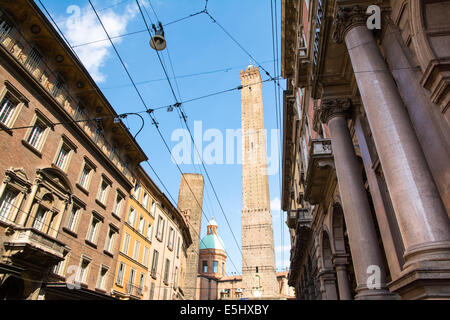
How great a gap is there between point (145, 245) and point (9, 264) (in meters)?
13.5

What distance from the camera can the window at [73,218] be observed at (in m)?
16.8

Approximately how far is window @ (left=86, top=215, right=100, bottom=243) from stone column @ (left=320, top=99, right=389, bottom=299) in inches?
636

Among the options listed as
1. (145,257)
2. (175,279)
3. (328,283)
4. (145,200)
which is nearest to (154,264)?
(145,257)

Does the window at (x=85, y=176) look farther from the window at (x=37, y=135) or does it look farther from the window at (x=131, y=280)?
the window at (x=131, y=280)

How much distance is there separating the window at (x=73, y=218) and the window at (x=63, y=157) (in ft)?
8.11

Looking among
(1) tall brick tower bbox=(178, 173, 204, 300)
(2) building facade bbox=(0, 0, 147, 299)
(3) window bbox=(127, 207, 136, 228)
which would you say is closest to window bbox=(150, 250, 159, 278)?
(3) window bbox=(127, 207, 136, 228)

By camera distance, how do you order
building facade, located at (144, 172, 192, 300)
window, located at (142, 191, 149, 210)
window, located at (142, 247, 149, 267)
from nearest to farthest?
window, located at (142, 247, 149, 267) → window, located at (142, 191, 149, 210) → building facade, located at (144, 172, 192, 300)

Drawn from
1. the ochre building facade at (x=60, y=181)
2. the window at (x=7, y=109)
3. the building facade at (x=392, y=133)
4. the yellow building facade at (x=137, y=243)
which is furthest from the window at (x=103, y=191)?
the building facade at (x=392, y=133)

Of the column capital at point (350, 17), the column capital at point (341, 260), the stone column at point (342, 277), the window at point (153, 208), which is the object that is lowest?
the stone column at point (342, 277)

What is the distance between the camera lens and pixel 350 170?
8.01 meters

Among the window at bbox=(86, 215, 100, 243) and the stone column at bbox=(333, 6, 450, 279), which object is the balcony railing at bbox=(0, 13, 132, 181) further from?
the stone column at bbox=(333, 6, 450, 279)

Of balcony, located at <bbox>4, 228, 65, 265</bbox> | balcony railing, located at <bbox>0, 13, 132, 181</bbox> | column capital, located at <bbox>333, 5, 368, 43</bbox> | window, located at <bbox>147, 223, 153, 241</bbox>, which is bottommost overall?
balcony, located at <bbox>4, 228, 65, 265</bbox>

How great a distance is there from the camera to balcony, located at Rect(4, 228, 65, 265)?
40.7 feet
